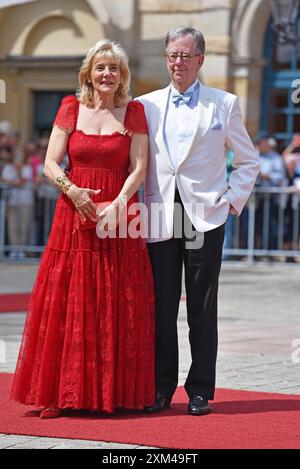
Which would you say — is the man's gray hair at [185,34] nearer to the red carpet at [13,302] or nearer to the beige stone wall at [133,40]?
the red carpet at [13,302]

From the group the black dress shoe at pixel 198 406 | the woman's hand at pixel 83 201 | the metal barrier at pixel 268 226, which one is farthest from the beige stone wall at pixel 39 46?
the black dress shoe at pixel 198 406

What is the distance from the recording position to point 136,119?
6.48 metres

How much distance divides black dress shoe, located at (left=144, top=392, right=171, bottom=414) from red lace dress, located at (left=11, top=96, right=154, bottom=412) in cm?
4

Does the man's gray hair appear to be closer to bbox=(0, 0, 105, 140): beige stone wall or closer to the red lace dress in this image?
the red lace dress

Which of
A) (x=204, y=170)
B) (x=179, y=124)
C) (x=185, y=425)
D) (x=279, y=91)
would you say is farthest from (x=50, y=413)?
(x=279, y=91)

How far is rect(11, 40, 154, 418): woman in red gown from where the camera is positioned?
20.6ft

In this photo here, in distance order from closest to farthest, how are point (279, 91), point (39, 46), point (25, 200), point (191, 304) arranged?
Answer: 1. point (191, 304)
2. point (25, 200)
3. point (279, 91)
4. point (39, 46)

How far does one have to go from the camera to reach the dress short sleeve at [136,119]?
21.2 feet

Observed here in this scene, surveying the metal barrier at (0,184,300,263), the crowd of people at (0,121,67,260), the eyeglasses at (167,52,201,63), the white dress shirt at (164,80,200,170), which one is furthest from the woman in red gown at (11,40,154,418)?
the crowd of people at (0,121,67,260)

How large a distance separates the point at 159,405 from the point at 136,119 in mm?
1499

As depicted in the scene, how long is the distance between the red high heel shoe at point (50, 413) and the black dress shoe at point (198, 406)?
687 millimetres

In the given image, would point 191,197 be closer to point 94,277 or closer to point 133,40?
point 94,277
